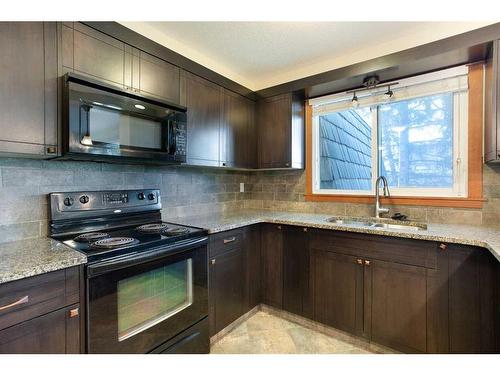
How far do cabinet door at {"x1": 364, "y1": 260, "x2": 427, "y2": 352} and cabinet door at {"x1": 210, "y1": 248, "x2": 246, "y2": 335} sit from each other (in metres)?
1.00

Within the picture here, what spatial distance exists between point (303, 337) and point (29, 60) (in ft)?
8.39

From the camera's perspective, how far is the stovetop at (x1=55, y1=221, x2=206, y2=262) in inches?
51.1

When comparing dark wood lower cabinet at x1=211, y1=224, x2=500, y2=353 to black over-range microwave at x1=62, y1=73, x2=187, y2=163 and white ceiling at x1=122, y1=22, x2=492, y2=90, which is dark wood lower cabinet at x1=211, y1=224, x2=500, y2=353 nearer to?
black over-range microwave at x1=62, y1=73, x2=187, y2=163

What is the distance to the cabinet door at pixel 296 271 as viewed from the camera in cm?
216

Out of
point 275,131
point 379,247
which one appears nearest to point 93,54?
point 275,131

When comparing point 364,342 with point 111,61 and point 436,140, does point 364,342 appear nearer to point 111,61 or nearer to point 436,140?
point 436,140

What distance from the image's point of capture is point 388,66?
1.99 m

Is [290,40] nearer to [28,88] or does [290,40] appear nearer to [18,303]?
[28,88]

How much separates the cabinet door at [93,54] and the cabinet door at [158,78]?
138 mm

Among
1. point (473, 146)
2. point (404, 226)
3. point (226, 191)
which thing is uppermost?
point (473, 146)

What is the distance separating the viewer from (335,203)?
8.52 feet

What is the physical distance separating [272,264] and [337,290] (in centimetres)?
61
